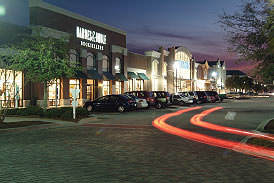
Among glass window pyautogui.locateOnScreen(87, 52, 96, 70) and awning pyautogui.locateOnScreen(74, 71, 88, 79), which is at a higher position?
glass window pyautogui.locateOnScreen(87, 52, 96, 70)

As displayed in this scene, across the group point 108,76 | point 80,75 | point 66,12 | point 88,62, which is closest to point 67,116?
point 80,75

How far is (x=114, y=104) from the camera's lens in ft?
88.6

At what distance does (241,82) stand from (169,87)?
62.2 m

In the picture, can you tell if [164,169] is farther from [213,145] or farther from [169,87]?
[169,87]

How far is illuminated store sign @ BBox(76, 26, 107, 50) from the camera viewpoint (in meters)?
40.3

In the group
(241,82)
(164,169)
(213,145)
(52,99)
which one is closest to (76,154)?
(164,169)

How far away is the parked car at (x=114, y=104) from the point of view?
88.4 feet

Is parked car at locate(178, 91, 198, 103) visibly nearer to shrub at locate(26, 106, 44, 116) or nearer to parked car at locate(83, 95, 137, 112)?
parked car at locate(83, 95, 137, 112)

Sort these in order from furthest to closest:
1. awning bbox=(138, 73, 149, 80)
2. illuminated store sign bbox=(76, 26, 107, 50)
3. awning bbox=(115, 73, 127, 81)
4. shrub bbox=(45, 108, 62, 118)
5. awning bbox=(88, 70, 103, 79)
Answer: awning bbox=(138, 73, 149, 80) < awning bbox=(115, 73, 127, 81) < awning bbox=(88, 70, 103, 79) < illuminated store sign bbox=(76, 26, 107, 50) < shrub bbox=(45, 108, 62, 118)

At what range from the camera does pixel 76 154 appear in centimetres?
895

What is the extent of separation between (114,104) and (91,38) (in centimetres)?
1762

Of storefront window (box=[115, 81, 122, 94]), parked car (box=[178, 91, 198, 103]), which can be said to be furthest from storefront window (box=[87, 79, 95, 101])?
parked car (box=[178, 91, 198, 103])

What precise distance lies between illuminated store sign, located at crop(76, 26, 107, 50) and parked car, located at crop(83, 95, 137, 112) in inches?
585

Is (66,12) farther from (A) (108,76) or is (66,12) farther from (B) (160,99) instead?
(B) (160,99)
